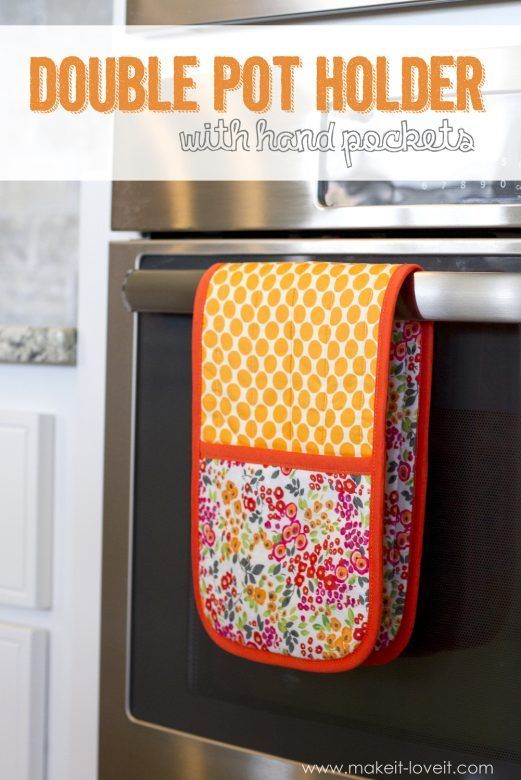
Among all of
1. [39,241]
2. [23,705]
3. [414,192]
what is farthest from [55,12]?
[23,705]

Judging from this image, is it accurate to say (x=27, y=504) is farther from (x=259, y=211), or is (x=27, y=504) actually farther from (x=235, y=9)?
(x=235, y=9)

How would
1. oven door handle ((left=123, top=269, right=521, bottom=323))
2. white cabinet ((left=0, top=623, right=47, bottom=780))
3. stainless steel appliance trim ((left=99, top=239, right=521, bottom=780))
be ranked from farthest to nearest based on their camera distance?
white cabinet ((left=0, top=623, right=47, bottom=780)), stainless steel appliance trim ((left=99, top=239, right=521, bottom=780)), oven door handle ((left=123, top=269, right=521, bottom=323))

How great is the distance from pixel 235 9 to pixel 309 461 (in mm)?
395

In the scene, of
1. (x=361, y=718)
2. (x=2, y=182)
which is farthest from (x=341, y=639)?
(x=2, y=182)

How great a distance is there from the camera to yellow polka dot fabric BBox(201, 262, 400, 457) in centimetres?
71

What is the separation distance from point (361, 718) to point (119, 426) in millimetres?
328

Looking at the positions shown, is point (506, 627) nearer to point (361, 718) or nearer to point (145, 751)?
point (361, 718)

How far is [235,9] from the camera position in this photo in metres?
0.84

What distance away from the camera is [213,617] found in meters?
0.79

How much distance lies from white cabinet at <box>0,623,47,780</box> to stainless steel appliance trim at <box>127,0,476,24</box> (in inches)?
23.6

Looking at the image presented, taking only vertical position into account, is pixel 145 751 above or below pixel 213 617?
below

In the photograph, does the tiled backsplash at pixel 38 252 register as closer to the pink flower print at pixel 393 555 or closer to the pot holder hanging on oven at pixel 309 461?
the pot holder hanging on oven at pixel 309 461

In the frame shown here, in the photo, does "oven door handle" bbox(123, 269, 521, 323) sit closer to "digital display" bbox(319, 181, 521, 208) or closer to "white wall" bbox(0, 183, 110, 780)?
"digital display" bbox(319, 181, 521, 208)

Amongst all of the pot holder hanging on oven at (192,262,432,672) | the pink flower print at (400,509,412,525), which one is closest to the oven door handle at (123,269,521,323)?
the pot holder hanging on oven at (192,262,432,672)
